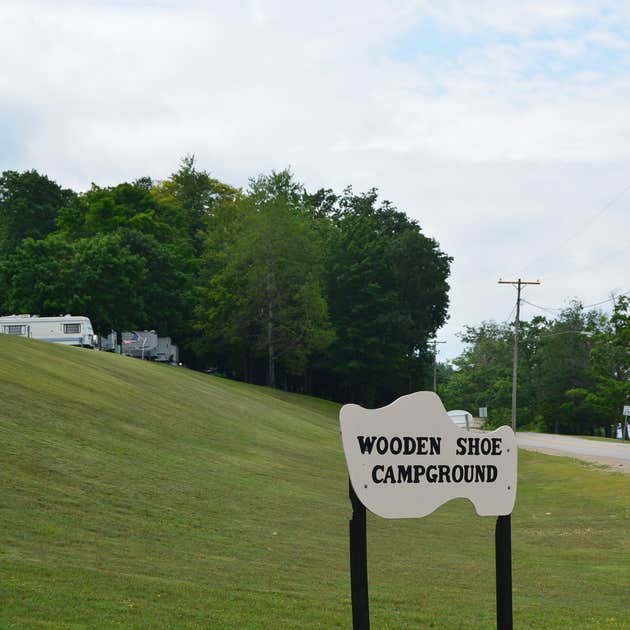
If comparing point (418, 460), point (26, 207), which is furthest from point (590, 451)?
point (26, 207)

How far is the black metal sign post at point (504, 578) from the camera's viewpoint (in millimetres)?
8758

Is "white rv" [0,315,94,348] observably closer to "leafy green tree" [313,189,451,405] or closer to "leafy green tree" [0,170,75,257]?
"leafy green tree" [313,189,451,405]

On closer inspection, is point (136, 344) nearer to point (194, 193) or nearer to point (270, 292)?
point (270, 292)

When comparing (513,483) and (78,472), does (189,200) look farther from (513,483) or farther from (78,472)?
(513,483)

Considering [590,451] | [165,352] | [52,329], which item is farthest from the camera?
[165,352]

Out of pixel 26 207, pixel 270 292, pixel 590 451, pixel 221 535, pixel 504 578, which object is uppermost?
pixel 26 207

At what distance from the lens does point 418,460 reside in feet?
27.2

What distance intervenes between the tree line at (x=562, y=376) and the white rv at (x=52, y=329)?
48576mm

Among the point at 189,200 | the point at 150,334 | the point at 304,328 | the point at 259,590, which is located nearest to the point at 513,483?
the point at 259,590

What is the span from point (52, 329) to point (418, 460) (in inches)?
1931

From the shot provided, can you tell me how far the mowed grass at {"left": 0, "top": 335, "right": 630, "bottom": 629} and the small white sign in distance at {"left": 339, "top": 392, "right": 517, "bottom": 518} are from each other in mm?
3788

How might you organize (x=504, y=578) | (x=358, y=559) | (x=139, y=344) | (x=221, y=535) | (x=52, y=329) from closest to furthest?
(x=358, y=559)
(x=504, y=578)
(x=221, y=535)
(x=52, y=329)
(x=139, y=344)

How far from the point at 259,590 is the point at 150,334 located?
57495 mm

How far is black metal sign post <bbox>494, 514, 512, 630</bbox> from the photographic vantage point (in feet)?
28.7
